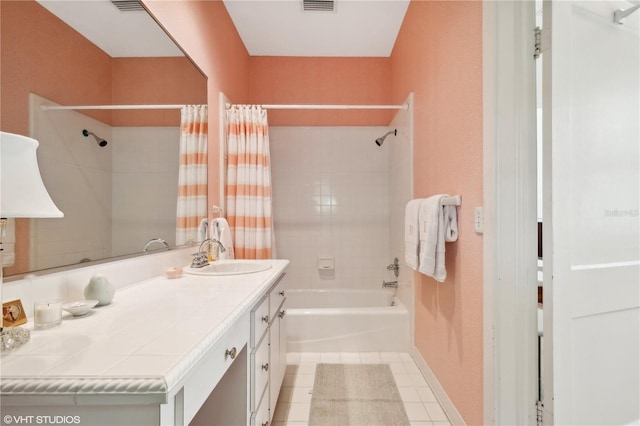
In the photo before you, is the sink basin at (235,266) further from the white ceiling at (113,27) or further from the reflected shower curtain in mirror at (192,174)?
the white ceiling at (113,27)

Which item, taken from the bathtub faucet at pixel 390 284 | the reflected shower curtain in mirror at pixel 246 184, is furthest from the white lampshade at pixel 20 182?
the bathtub faucet at pixel 390 284

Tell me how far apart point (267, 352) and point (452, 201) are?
3.85 feet

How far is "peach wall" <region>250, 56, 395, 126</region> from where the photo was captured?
3033 millimetres

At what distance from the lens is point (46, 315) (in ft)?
2.40

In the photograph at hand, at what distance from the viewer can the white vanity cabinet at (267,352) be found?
1.11m

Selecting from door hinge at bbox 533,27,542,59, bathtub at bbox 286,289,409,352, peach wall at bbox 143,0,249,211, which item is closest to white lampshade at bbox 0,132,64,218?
peach wall at bbox 143,0,249,211

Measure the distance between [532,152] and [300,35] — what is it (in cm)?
239

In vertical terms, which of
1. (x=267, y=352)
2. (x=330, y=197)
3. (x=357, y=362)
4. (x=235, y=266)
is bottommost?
(x=357, y=362)

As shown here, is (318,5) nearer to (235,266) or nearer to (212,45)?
(212,45)

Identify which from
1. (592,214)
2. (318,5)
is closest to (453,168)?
(592,214)

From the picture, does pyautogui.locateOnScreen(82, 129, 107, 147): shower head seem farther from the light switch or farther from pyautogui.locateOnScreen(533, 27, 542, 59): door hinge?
pyautogui.locateOnScreen(533, 27, 542, 59): door hinge

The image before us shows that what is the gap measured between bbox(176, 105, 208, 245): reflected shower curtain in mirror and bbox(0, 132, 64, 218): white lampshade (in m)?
0.99

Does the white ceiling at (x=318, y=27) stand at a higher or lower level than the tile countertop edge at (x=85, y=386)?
higher

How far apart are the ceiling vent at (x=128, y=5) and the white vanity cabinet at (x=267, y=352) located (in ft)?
4.32
